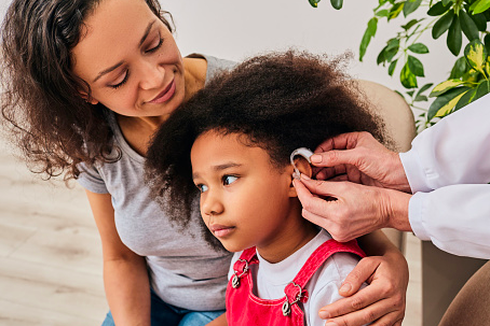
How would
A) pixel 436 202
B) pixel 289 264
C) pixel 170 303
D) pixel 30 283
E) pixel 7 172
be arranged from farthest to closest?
pixel 7 172 < pixel 30 283 < pixel 170 303 < pixel 289 264 < pixel 436 202

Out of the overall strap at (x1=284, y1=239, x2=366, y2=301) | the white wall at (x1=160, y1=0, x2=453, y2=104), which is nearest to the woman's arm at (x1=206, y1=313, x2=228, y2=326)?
the overall strap at (x1=284, y1=239, x2=366, y2=301)

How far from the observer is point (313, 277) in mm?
952

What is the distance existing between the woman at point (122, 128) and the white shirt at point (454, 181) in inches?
4.9

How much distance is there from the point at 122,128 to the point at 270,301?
1.82 ft

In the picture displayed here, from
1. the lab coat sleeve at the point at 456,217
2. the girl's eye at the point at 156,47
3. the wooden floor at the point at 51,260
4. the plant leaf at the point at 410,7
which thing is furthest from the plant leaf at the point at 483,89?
the wooden floor at the point at 51,260

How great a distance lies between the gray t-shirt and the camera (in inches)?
48.9

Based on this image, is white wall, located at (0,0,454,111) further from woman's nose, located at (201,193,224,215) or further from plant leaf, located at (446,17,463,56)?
woman's nose, located at (201,193,224,215)

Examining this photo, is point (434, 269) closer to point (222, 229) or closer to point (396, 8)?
point (396, 8)

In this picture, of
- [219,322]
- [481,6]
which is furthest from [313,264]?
[481,6]

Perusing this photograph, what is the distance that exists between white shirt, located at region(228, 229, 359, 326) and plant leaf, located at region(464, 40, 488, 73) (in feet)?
1.94

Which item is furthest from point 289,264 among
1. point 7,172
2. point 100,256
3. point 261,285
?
point 7,172

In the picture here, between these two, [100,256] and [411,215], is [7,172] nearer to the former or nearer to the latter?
[100,256]

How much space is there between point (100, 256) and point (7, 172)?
1.02m

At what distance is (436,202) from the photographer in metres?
0.87
